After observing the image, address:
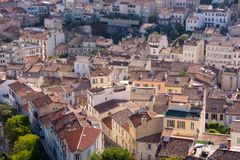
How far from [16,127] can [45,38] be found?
99.8 ft

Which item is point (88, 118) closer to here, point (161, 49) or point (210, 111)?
point (210, 111)

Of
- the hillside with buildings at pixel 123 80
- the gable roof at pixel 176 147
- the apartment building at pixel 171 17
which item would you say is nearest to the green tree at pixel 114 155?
the hillside with buildings at pixel 123 80

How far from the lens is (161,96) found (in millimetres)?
48875

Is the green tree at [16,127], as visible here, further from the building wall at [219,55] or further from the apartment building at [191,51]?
the building wall at [219,55]

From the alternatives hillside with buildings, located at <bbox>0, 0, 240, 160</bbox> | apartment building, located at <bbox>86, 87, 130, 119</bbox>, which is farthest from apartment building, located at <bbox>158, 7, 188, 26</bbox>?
apartment building, located at <bbox>86, 87, 130, 119</bbox>

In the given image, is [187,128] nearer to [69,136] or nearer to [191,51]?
[69,136]

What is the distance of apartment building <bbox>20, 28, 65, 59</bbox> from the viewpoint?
74.6 meters

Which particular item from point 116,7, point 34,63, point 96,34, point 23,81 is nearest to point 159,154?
point 23,81

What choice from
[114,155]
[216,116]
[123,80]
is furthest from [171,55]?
[114,155]

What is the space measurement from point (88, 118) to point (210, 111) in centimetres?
1203

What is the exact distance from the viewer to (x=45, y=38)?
7488cm

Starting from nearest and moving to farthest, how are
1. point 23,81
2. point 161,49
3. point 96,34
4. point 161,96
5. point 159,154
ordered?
point 159,154 → point 161,96 → point 23,81 → point 161,49 → point 96,34

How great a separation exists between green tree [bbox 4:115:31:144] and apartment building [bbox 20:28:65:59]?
2666 cm

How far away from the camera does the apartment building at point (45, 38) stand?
74.6 m
